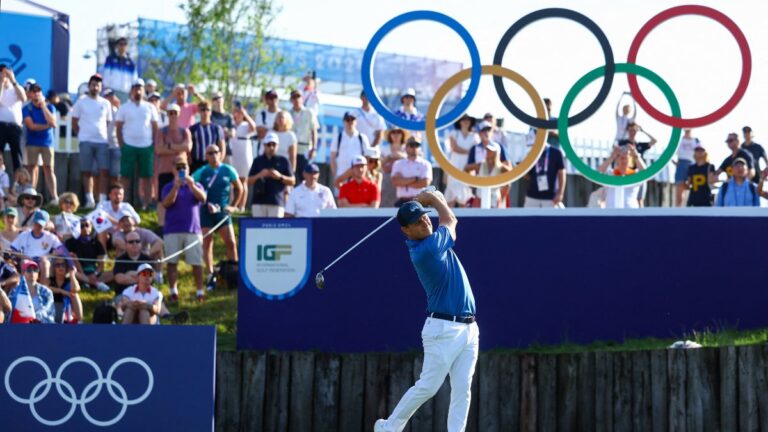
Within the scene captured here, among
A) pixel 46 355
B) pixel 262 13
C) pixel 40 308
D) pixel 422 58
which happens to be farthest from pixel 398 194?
pixel 422 58

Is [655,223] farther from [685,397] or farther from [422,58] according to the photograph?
[422,58]

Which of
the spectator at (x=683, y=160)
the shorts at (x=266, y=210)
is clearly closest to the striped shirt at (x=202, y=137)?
the shorts at (x=266, y=210)

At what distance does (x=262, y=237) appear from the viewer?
14.6m

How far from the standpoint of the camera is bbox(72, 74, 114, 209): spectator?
19438 millimetres

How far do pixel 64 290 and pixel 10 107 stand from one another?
430 centimetres

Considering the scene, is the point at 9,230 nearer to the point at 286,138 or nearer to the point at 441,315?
the point at 286,138

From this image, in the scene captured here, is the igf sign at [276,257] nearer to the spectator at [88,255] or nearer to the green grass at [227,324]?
the green grass at [227,324]

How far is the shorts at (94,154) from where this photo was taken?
64.6ft

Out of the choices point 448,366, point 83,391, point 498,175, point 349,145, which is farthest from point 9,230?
point 448,366

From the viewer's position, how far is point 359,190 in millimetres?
16609

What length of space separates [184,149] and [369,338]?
5.22 meters

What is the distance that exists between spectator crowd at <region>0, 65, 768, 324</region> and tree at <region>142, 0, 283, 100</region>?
10073mm

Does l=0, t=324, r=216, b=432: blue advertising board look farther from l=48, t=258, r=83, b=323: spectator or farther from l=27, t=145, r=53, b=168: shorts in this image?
l=27, t=145, r=53, b=168: shorts

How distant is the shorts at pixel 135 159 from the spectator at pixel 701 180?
756cm
